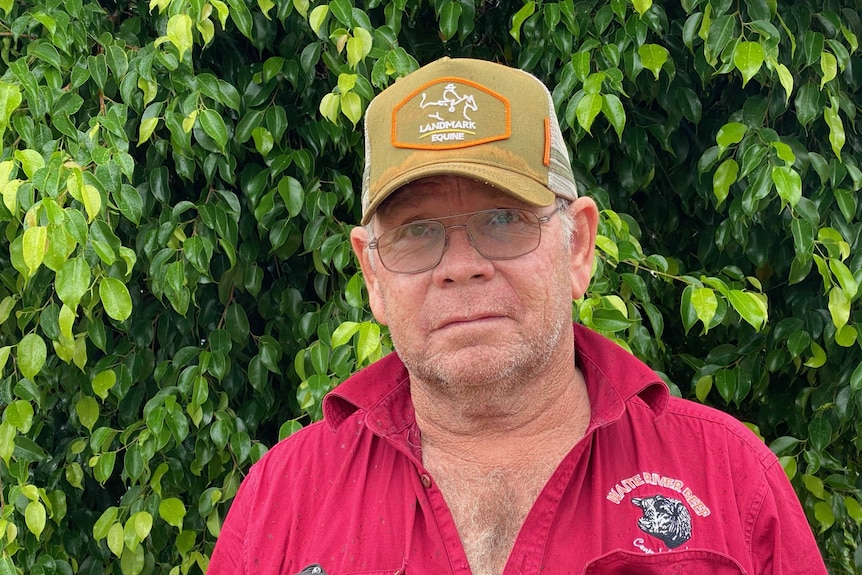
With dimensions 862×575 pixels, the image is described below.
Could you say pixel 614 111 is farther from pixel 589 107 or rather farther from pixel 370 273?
pixel 370 273

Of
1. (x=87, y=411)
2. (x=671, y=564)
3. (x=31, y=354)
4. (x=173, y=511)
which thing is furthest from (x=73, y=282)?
(x=671, y=564)

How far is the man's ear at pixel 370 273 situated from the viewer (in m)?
1.88

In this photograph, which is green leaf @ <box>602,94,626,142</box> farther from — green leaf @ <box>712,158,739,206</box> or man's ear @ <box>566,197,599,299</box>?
man's ear @ <box>566,197,599,299</box>

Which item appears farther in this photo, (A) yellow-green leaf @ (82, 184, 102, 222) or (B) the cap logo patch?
(A) yellow-green leaf @ (82, 184, 102, 222)

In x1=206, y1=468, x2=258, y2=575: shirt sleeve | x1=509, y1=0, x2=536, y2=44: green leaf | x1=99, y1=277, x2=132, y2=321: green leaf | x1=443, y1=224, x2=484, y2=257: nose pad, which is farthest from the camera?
x1=509, y1=0, x2=536, y2=44: green leaf

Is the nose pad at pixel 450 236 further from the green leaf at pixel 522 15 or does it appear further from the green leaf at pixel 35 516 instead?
the green leaf at pixel 35 516

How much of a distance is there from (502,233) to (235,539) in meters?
0.75

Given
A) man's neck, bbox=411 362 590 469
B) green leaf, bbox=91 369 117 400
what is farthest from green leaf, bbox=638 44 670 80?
green leaf, bbox=91 369 117 400

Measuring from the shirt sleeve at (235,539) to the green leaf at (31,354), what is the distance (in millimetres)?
678

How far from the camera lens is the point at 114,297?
7.06 feet

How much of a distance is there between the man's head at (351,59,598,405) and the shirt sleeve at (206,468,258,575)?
0.42 meters

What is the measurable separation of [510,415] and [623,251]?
73cm

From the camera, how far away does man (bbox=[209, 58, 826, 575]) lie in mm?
1625

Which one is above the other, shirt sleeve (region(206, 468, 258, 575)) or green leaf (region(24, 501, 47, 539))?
shirt sleeve (region(206, 468, 258, 575))
